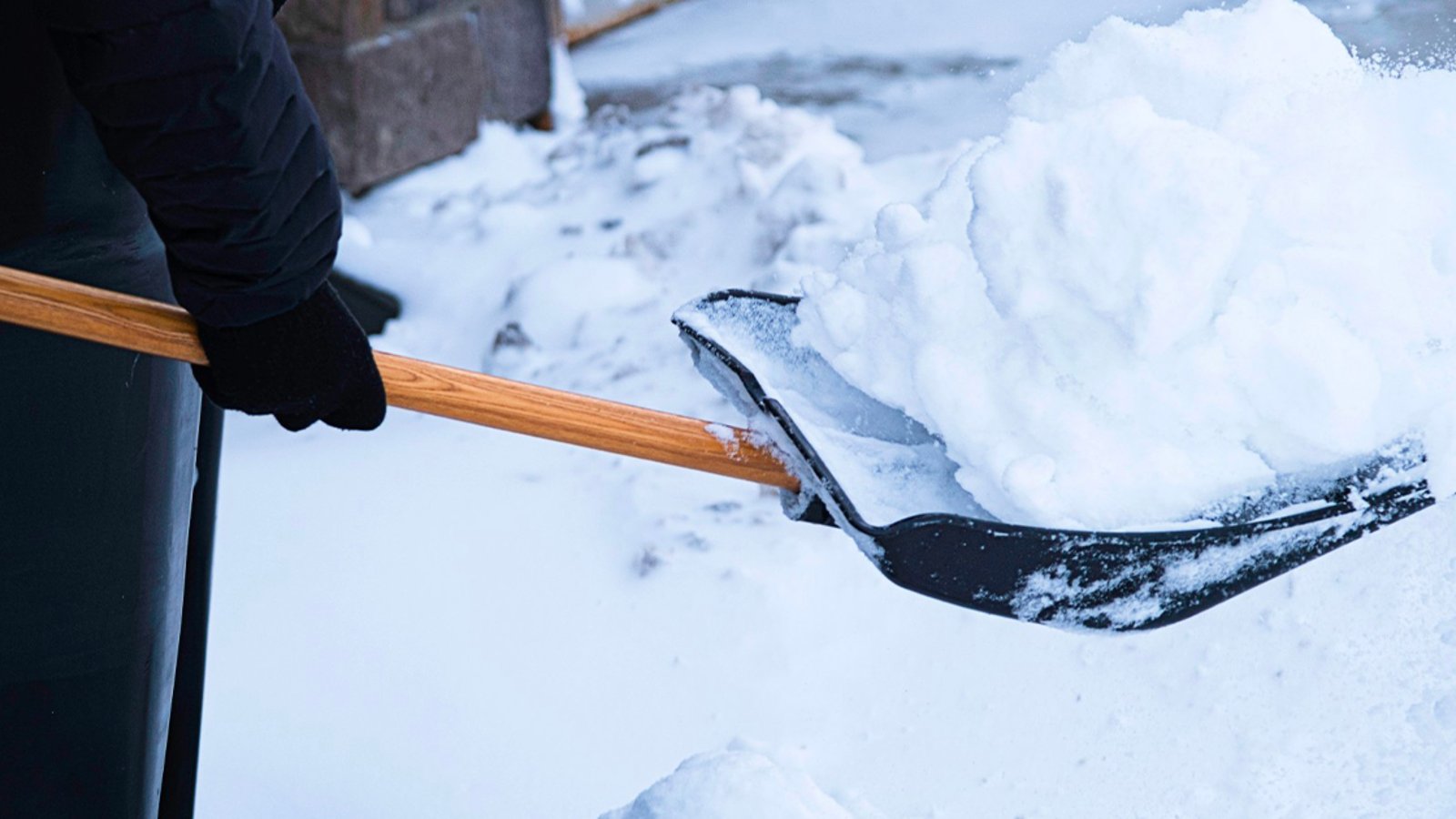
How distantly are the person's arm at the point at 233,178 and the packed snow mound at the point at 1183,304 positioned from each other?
1.67 ft

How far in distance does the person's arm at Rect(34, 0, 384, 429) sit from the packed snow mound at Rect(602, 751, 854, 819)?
50 cm

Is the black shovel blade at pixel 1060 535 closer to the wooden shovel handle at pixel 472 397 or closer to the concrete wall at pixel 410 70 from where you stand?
the wooden shovel handle at pixel 472 397

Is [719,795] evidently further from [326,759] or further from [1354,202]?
[1354,202]

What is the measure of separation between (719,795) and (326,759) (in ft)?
2.22

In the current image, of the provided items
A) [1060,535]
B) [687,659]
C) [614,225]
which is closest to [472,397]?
[1060,535]

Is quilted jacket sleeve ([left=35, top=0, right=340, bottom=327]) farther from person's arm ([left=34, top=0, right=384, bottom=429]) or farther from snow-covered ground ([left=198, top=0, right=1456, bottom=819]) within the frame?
snow-covered ground ([left=198, top=0, right=1456, bottom=819])

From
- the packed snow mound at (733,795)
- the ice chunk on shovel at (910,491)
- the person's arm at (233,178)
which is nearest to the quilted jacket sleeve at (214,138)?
the person's arm at (233,178)

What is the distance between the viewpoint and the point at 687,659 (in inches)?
79.6

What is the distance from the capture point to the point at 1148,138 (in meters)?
1.26

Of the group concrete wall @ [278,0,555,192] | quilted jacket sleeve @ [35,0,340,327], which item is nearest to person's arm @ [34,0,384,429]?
quilted jacket sleeve @ [35,0,340,327]

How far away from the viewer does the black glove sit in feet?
3.90

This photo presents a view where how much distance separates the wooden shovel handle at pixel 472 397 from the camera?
45.8 inches

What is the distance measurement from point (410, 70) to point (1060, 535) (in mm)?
2856

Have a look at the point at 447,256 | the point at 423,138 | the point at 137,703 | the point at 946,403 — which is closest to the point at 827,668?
the point at 946,403
